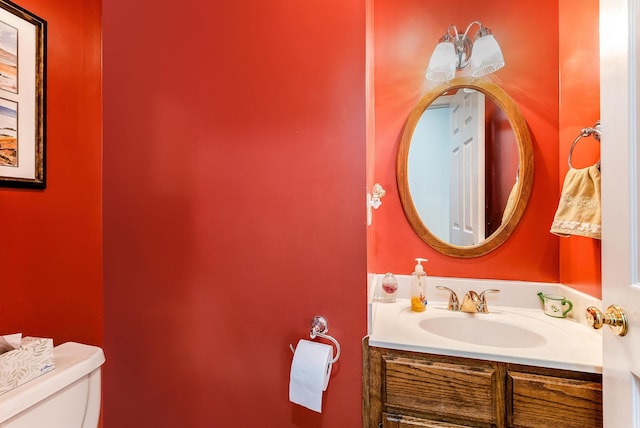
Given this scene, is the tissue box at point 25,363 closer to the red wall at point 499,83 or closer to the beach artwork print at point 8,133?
the beach artwork print at point 8,133

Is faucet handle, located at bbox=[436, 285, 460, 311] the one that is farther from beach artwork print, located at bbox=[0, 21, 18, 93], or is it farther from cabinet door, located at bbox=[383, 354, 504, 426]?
beach artwork print, located at bbox=[0, 21, 18, 93]

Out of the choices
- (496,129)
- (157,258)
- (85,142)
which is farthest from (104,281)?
(496,129)

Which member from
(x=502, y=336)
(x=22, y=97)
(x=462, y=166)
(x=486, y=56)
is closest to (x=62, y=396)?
(x=22, y=97)

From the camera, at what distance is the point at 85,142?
112 centimetres

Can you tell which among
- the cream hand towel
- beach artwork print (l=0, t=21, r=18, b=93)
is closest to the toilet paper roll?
Answer: the cream hand towel

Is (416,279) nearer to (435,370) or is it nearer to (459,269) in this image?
(459,269)

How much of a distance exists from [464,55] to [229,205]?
1.31 metres

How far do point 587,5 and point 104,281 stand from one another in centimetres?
225

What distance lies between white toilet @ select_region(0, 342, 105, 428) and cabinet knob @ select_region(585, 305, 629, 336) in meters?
1.49

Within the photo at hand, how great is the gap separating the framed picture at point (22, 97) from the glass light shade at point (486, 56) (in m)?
1.69

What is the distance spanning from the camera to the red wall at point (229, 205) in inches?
38.6

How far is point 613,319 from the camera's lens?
71 cm

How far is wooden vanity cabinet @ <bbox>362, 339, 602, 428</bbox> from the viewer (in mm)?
828

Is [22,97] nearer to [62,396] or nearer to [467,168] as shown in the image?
[62,396]
